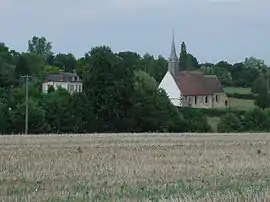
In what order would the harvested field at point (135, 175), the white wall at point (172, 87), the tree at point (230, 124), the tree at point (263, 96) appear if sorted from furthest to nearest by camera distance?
the white wall at point (172, 87) < the tree at point (263, 96) < the tree at point (230, 124) < the harvested field at point (135, 175)

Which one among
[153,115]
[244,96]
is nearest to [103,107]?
[153,115]

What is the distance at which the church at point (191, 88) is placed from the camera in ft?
379

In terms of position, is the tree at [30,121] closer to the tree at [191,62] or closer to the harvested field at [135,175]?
the harvested field at [135,175]

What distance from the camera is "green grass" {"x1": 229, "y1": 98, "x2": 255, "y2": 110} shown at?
90512 mm

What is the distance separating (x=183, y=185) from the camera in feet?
46.9

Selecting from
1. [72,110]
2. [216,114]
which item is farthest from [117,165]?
[216,114]

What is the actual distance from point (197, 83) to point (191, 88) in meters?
2.51

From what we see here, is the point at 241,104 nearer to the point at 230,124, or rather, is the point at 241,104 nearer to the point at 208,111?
the point at 208,111

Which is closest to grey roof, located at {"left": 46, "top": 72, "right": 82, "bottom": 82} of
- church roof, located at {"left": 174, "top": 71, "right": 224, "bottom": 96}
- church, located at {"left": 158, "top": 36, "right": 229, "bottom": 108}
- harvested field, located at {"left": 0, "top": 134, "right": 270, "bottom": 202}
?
church, located at {"left": 158, "top": 36, "right": 229, "bottom": 108}

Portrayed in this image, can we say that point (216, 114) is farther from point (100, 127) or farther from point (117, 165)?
point (117, 165)

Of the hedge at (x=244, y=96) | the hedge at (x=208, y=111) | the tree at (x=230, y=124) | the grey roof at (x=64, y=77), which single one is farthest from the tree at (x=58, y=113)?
the grey roof at (x=64, y=77)

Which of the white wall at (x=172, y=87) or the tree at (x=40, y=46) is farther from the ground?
the tree at (x=40, y=46)

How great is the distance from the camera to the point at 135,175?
1636cm

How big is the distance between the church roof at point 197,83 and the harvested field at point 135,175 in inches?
3637
